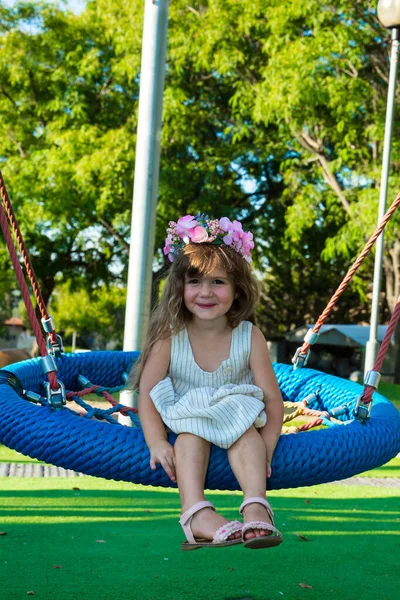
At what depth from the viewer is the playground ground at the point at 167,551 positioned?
275cm

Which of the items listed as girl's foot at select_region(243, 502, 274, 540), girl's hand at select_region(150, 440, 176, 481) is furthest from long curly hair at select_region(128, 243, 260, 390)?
girl's foot at select_region(243, 502, 274, 540)

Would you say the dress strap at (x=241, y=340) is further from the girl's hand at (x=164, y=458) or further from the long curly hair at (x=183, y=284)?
the girl's hand at (x=164, y=458)

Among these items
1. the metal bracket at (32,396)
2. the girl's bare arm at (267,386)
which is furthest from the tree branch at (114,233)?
the girl's bare arm at (267,386)

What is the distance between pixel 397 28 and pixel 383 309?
1528cm

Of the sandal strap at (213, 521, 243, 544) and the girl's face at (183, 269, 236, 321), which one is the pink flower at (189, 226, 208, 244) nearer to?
the girl's face at (183, 269, 236, 321)

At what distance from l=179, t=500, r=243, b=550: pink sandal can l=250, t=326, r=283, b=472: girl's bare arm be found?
0.27 m

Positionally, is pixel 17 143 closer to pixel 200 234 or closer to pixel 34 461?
pixel 34 461

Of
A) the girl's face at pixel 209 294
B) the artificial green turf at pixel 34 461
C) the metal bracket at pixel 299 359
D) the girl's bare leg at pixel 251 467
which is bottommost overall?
the artificial green turf at pixel 34 461

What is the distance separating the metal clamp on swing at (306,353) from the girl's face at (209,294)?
56 cm

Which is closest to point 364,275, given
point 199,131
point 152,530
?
point 199,131

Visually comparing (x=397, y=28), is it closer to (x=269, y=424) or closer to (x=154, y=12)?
(x=154, y=12)

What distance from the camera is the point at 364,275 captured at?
652 inches

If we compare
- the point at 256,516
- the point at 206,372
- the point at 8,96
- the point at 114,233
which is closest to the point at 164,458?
the point at 256,516

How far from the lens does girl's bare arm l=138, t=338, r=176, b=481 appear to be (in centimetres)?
198
